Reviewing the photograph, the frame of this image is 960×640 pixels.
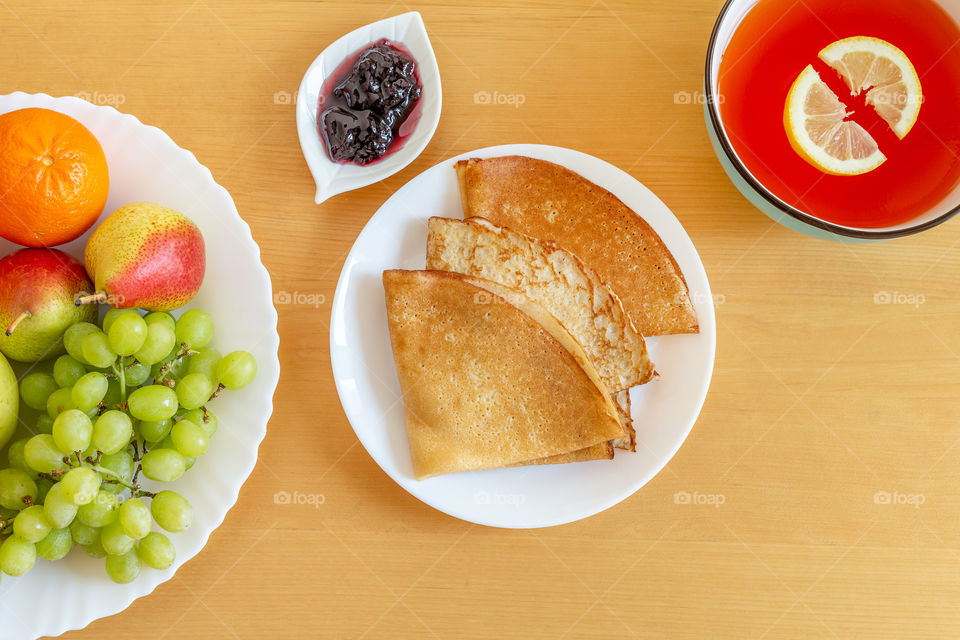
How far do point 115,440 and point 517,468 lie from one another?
0.65 m

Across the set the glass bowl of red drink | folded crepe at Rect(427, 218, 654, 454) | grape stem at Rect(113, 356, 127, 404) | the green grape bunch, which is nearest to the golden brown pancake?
folded crepe at Rect(427, 218, 654, 454)

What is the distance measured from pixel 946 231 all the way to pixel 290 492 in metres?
1.33

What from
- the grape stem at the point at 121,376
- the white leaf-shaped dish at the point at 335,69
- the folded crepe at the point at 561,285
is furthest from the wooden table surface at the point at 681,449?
the grape stem at the point at 121,376

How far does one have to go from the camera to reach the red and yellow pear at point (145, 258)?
1023mm

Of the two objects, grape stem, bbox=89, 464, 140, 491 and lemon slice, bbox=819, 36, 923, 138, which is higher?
lemon slice, bbox=819, 36, 923, 138

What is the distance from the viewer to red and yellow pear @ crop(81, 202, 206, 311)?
40.3 inches

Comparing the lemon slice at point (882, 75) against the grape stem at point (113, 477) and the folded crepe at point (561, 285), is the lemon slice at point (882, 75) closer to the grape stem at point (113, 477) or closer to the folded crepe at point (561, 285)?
the folded crepe at point (561, 285)

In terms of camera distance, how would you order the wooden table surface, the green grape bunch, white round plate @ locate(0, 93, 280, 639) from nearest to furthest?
the green grape bunch → white round plate @ locate(0, 93, 280, 639) → the wooden table surface

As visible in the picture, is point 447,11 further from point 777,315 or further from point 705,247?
point 777,315

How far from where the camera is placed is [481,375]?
3.95 feet

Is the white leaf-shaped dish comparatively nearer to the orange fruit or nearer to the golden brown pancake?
the golden brown pancake

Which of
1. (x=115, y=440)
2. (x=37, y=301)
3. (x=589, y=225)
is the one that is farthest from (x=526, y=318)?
(x=37, y=301)

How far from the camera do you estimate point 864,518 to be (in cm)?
129

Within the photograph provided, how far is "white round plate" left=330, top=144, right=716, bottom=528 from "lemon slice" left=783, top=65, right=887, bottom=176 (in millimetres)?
243
